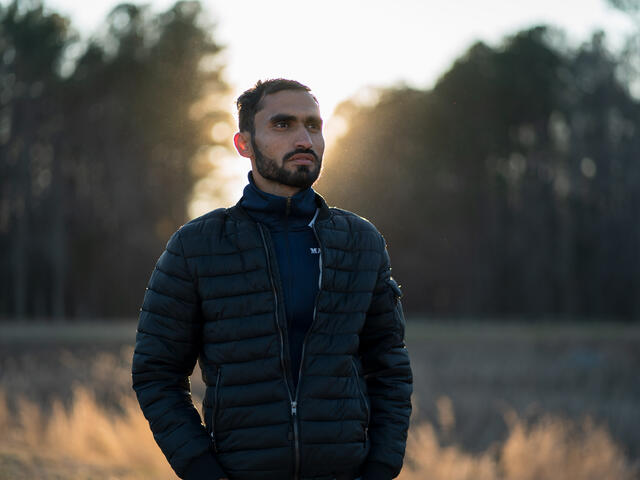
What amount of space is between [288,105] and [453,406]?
13.4 meters

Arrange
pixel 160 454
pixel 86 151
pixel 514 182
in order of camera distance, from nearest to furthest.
Answer: pixel 160 454, pixel 86 151, pixel 514 182

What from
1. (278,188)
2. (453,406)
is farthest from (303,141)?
(453,406)

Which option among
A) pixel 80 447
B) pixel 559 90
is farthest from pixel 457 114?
pixel 80 447

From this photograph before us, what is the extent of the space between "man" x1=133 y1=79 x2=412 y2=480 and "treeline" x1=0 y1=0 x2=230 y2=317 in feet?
93.3

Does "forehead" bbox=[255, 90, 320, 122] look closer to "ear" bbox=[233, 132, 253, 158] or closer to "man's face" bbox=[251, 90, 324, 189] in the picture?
"man's face" bbox=[251, 90, 324, 189]

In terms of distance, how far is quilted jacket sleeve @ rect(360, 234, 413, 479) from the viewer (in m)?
2.79

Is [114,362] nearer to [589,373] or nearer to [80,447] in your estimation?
[80,447]

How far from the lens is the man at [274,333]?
2625 millimetres

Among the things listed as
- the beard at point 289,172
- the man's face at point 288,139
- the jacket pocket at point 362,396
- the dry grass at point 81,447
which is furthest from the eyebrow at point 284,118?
the dry grass at point 81,447

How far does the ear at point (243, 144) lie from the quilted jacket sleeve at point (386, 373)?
60cm

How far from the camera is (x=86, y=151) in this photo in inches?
1265

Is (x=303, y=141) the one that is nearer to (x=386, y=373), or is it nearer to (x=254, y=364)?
(x=254, y=364)

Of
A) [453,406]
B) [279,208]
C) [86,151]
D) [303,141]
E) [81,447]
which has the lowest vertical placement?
[453,406]

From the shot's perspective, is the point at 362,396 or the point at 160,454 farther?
the point at 160,454
